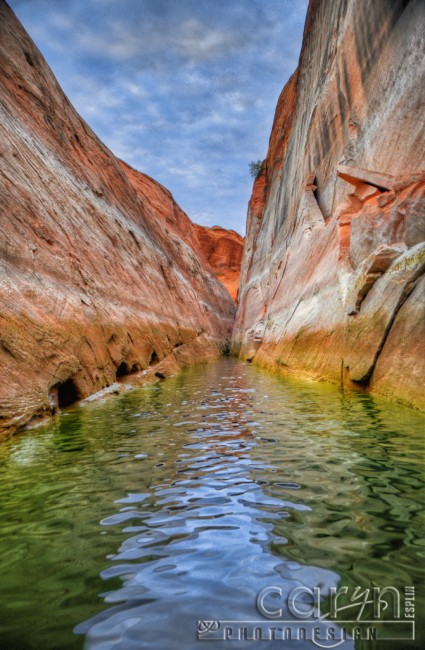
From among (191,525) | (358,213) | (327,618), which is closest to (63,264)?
(358,213)

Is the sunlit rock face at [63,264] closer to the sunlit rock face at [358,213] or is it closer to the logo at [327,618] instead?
the logo at [327,618]

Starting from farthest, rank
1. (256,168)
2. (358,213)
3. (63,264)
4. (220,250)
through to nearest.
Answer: (220,250)
(256,168)
(358,213)
(63,264)

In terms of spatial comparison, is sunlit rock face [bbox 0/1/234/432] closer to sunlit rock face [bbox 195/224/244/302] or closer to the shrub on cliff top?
the shrub on cliff top

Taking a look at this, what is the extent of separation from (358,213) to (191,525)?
35.7 ft

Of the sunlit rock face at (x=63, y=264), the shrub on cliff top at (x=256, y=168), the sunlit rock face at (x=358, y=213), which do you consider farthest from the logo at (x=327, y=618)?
the shrub on cliff top at (x=256, y=168)

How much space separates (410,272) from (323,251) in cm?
739

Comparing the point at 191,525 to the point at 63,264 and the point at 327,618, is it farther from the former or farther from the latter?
the point at 63,264

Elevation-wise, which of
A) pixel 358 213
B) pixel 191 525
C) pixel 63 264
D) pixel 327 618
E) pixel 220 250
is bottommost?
pixel 191 525

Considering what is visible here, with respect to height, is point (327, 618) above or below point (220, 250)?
below

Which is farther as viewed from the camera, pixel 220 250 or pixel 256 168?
pixel 220 250

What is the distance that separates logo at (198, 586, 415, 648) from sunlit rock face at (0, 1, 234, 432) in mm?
5177

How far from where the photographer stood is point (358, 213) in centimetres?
1154

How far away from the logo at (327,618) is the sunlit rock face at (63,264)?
17.0 ft

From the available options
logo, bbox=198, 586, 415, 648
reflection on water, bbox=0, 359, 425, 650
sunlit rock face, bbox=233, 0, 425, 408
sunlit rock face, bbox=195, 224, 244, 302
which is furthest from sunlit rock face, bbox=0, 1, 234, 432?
sunlit rock face, bbox=195, 224, 244, 302
